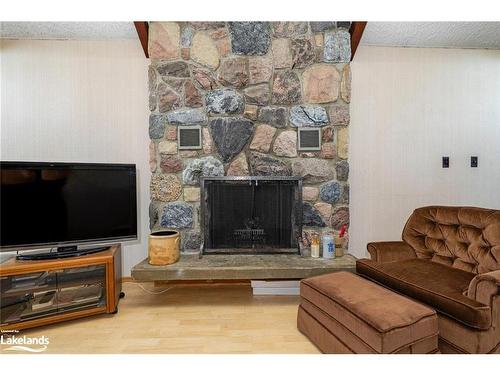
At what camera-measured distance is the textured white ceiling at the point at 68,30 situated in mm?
2428

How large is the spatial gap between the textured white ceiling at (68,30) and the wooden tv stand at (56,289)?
2.05 metres

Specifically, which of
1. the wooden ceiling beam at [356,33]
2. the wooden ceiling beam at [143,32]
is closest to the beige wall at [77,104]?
the wooden ceiling beam at [143,32]

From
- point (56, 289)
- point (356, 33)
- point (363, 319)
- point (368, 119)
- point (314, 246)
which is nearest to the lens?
point (363, 319)

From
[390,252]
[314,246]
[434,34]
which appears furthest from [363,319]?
[434,34]

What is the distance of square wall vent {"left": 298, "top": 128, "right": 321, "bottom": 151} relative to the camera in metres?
2.53

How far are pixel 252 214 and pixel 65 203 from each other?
1531 mm

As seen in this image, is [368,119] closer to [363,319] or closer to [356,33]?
[356,33]

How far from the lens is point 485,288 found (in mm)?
1360

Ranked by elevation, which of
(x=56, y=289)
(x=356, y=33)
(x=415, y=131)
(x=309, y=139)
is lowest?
(x=56, y=289)

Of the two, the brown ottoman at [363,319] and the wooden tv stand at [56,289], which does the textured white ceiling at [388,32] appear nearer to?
the wooden tv stand at [56,289]

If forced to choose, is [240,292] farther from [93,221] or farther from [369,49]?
[369,49]

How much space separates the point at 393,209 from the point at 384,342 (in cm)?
187
